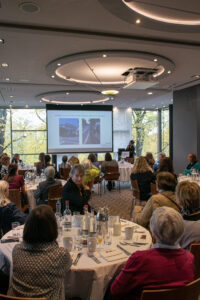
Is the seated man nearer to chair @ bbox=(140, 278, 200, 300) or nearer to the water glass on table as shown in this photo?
the water glass on table

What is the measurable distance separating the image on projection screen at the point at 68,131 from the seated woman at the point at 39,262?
10.00 metres

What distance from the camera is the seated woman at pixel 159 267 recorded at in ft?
5.16

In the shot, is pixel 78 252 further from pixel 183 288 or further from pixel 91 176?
pixel 91 176

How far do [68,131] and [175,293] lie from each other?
34.5ft

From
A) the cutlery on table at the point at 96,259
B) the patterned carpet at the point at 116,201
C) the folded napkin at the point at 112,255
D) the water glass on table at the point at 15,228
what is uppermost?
the water glass on table at the point at 15,228

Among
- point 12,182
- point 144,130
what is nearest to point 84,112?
point 144,130

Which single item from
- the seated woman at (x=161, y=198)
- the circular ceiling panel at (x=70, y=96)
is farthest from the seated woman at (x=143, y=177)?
the circular ceiling panel at (x=70, y=96)

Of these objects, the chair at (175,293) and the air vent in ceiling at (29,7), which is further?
the air vent in ceiling at (29,7)

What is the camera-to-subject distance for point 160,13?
4082 millimetres

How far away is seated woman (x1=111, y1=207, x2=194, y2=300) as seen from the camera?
1573 mm

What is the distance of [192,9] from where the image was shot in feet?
12.8

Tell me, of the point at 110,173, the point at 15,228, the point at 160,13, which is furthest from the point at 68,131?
the point at 15,228

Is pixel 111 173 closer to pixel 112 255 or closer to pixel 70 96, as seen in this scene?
pixel 70 96

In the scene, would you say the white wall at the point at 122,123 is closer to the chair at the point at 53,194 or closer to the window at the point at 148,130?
the window at the point at 148,130
